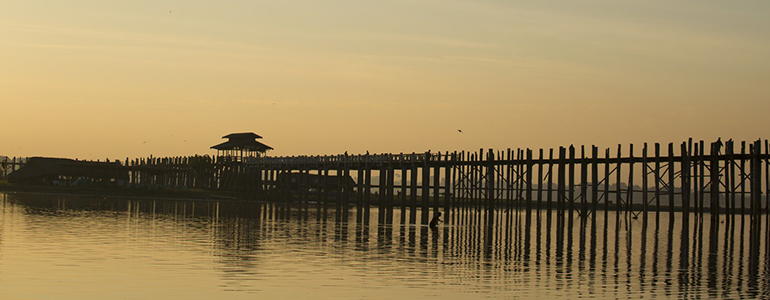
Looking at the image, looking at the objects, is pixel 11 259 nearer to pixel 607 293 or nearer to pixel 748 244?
pixel 607 293

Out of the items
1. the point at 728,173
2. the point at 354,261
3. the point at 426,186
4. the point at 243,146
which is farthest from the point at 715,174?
the point at 243,146

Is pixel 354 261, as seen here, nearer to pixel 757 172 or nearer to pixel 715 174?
pixel 757 172

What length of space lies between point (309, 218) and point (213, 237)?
54.3 ft

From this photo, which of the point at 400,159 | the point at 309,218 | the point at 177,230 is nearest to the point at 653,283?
the point at 177,230

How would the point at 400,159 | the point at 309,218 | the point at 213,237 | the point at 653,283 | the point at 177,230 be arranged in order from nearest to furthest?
the point at 653,283
the point at 213,237
the point at 177,230
the point at 309,218
the point at 400,159

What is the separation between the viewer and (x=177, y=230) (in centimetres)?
3978

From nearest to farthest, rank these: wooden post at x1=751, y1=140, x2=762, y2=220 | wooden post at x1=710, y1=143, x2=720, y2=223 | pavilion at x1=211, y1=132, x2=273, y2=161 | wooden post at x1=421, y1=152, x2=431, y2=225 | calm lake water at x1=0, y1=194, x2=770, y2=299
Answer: calm lake water at x1=0, y1=194, x2=770, y2=299
wooden post at x1=751, y1=140, x2=762, y2=220
wooden post at x1=710, y1=143, x2=720, y2=223
wooden post at x1=421, y1=152, x2=431, y2=225
pavilion at x1=211, y1=132, x2=273, y2=161

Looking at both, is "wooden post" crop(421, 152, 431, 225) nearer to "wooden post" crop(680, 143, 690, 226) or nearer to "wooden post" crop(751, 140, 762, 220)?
"wooden post" crop(680, 143, 690, 226)

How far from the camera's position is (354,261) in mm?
28734

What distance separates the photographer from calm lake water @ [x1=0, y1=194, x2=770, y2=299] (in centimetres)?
2277

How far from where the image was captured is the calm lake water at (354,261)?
22.8 m

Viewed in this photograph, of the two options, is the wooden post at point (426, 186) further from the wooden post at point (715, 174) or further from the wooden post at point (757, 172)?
the wooden post at point (757, 172)

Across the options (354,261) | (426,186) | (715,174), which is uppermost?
(715,174)

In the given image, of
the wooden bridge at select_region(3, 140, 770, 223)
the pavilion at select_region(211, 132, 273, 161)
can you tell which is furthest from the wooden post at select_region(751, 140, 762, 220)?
the pavilion at select_region(211, 132, 273, 161)
